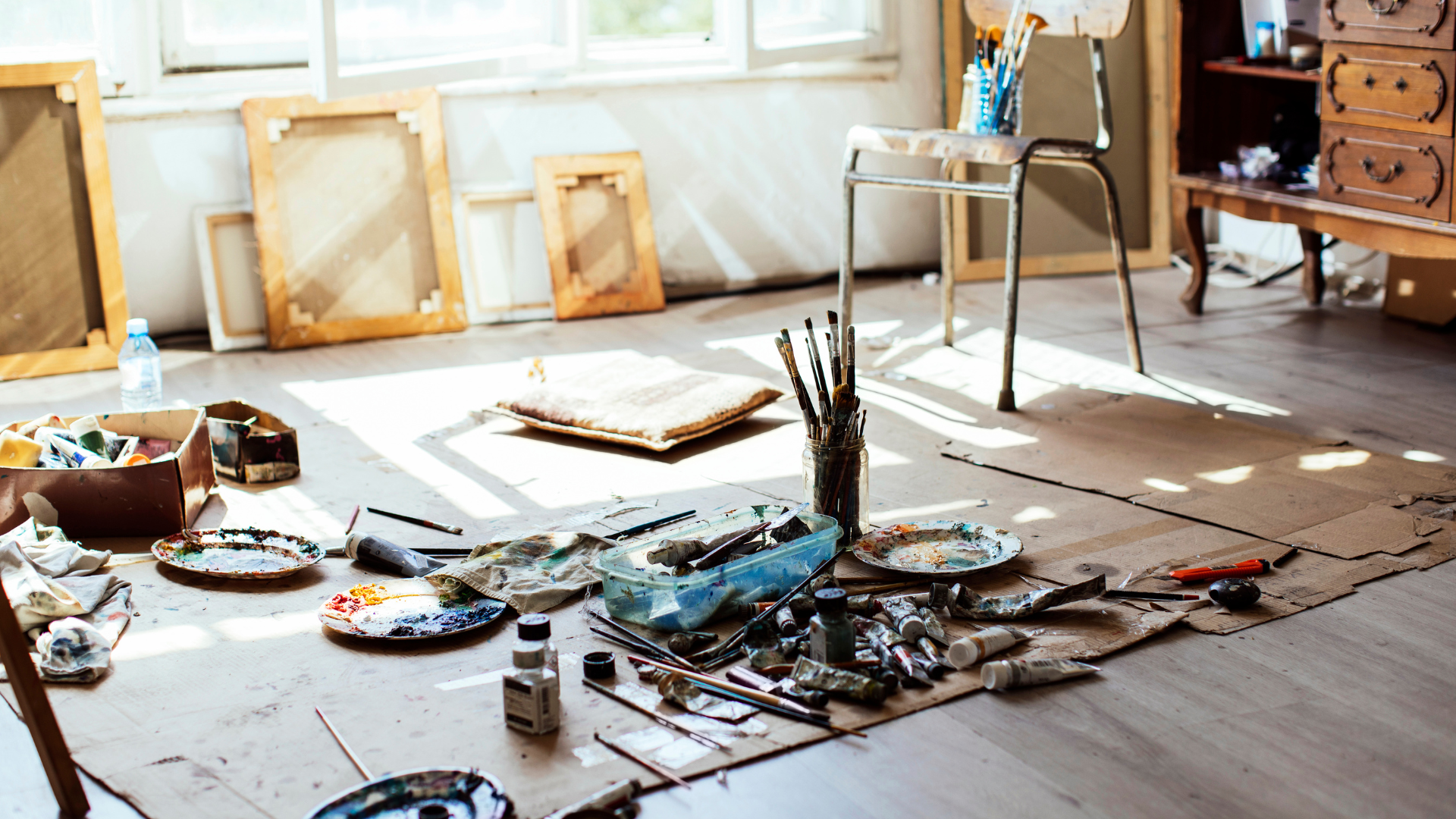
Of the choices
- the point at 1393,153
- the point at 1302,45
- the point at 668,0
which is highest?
the point at 668,0

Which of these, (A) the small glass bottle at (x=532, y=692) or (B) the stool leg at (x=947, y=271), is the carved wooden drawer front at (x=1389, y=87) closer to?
(B) the stool leg at (x=947, y=271)

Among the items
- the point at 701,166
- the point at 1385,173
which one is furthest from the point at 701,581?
the point at 701,166

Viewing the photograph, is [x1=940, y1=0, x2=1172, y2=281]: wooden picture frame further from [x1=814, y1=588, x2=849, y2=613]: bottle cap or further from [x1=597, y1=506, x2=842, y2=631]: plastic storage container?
[x1=814, y1=588, x2=849, y2=613]: bottle cap

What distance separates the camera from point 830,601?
1938mm

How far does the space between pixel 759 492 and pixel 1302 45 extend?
2.52m

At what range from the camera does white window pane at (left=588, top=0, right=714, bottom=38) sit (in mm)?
4930

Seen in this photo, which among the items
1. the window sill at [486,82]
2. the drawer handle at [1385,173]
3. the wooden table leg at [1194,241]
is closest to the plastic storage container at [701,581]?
the drawer handle at [1385,173]

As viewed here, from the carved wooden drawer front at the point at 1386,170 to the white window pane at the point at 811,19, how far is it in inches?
73.3

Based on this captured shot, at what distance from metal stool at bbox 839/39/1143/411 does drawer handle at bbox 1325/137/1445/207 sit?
68cm

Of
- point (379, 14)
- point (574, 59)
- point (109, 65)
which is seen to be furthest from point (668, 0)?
point (109, 65)

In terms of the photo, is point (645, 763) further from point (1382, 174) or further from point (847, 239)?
point (1382, 174)

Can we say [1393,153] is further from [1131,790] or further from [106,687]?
[106,687]

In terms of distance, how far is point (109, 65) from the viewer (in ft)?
13.9

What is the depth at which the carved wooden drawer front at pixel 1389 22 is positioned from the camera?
3.41m
